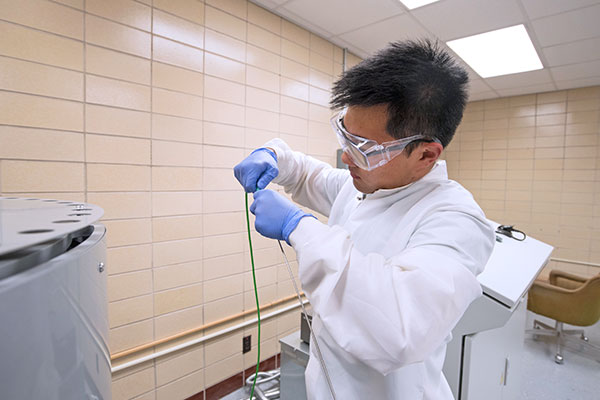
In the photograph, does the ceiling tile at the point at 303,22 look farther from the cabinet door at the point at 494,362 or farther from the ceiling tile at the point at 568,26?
the cabinet door at the point at 494,362

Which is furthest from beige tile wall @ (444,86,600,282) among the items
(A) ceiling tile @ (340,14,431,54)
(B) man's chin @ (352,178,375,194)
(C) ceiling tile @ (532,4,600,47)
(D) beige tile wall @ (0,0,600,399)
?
(B) man's chin @ (352,178,375,194)

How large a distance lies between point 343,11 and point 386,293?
2250mm

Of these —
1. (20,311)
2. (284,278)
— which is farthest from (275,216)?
(284,278)

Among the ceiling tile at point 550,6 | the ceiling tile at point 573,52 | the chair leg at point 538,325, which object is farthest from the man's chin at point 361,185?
the chair leg at point 538,325

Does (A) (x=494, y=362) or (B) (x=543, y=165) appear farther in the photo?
(B) (x=543, y=165)

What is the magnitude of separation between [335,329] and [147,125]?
1.56 m

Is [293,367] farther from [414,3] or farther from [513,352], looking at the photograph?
[414,3]

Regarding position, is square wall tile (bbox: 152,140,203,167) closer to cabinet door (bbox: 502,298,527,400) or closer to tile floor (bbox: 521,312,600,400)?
cabinet door (bbox: 502,298,527,400)

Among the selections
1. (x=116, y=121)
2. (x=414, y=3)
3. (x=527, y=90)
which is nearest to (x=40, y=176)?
(x=116, y=121)

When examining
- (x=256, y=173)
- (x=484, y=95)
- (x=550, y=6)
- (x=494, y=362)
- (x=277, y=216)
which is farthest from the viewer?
(x=484, y=95)

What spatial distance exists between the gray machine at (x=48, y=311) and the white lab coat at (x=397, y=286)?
0.36 metres

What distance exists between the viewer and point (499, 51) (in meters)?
2.76

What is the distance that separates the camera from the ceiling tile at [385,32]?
2340 mm

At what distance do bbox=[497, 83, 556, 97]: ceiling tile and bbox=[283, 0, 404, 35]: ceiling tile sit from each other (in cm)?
249
